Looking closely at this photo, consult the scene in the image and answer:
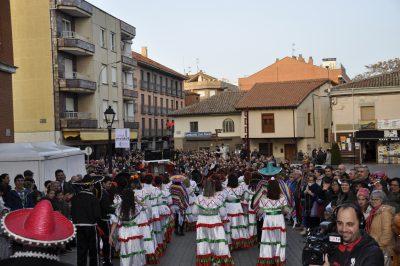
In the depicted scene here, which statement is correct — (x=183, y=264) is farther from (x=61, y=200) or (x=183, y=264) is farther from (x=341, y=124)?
(x=341, y=124)

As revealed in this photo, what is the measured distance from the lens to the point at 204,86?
275ft

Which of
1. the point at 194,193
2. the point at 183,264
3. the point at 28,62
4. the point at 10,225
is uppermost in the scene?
the point at 28,62

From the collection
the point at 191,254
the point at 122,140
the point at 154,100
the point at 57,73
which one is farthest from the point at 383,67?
the point at 191,254

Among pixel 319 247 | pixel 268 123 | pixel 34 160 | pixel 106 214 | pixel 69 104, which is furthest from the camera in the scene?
pixel 268 123

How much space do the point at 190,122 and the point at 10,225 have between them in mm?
47339

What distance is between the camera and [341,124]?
39719 mm

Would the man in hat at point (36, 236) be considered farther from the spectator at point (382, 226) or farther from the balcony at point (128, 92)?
the balcony at point (128, 92)

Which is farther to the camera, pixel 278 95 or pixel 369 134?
pixel 278 95

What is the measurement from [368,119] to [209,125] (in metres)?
16.8

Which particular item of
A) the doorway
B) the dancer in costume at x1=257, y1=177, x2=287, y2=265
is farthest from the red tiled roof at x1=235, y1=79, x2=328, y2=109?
the dancer in costume at x1=257, y1=177, x2=287, y2=265

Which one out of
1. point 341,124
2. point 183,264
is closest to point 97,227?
point 183,264

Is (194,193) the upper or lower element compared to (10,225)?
lower

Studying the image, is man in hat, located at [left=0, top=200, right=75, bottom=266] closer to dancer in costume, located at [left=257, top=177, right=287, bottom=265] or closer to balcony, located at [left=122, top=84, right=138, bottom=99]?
dancer in costume, located at [left=257, top=177, right=287, bottom=265]

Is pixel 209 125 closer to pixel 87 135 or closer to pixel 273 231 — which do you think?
pixel 87 135
